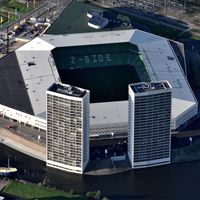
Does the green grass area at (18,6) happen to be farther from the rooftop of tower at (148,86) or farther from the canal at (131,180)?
the rooftop of tower at (148,86)

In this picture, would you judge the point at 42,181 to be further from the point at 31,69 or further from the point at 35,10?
the point at 35,10

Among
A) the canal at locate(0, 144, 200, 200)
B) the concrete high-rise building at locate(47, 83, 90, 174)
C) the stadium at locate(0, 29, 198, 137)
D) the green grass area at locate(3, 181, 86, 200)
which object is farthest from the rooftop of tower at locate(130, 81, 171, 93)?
the green grass area at locate(3, 181, 86, 200)

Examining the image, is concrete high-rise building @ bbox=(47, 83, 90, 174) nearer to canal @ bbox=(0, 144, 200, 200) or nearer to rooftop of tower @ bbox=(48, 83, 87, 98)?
rooftop of tower @ bbox=(48, 83, 87, 98)

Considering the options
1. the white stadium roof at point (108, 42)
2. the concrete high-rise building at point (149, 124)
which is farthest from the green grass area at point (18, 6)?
the concrete high-rise building at point (149, 124)

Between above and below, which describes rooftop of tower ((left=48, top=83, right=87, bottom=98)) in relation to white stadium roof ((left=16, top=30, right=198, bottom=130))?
above

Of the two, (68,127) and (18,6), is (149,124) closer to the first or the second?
(68,127)

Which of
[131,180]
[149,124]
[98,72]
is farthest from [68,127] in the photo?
[98,72]
